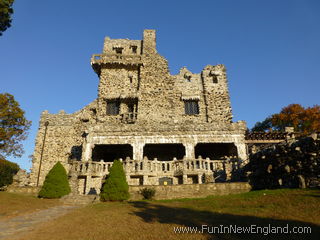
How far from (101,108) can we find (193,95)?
12.4m

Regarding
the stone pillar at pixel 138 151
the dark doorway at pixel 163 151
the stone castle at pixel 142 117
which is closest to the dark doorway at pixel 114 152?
the stone castle at pixel 142 117

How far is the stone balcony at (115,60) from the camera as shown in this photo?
106ft

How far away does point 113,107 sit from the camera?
31094 millimetres

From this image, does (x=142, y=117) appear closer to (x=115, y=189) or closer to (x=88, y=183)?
(x=88, y=183)

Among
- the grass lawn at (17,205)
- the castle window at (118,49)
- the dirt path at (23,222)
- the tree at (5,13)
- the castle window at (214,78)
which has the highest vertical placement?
→ the castle window at (118,49)

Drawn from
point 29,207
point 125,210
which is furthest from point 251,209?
point 29,207

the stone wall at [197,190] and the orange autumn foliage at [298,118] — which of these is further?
the orange autumn foliage at [298,118]

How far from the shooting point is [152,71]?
3231 centimetres

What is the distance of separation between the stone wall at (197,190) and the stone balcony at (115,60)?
21.9 meters

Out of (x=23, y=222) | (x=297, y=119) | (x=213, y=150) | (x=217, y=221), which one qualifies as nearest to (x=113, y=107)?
(x=213, y=150)

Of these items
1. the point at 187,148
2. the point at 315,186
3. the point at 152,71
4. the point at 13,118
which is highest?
the point at 152,71

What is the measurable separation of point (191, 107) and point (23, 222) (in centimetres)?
2444

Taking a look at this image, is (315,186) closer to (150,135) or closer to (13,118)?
(150,135)

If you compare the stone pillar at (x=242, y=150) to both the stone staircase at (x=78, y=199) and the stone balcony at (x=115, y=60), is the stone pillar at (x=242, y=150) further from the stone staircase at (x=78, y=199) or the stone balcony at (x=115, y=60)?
the stone balcony at (x=115, y=60)
